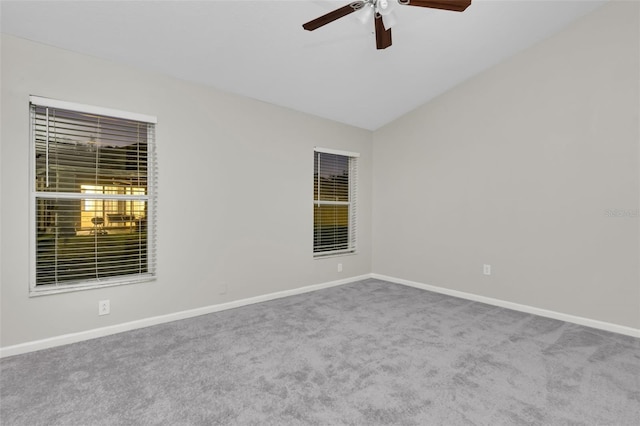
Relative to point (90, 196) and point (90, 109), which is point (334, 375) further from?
point (90, 109)

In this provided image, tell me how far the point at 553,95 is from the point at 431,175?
5.11 ft

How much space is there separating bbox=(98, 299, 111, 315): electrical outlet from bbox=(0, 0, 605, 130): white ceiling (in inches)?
83.8

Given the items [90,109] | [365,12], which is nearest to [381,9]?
[365,12]

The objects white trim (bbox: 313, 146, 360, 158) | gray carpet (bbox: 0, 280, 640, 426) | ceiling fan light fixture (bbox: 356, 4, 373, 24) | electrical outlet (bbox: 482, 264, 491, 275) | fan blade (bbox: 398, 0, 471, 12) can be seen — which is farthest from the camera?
white trim (bbox: 313, 146, 360, 158)

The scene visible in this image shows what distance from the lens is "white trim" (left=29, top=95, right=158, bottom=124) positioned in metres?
2.47

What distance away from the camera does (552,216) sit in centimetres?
327

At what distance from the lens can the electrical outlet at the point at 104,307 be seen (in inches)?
107

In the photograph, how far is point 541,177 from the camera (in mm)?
3354

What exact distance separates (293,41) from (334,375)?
109 inches

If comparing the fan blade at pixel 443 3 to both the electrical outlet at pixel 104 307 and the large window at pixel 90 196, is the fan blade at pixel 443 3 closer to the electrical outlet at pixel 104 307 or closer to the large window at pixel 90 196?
the large window at pixel 90 196

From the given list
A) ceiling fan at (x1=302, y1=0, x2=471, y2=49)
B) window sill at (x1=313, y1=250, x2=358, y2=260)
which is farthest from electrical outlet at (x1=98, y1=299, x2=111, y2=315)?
ceiling fan at (x1=302, y1=0, x2=471, y2=49)

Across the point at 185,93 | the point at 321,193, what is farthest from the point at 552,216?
the point at 185,93

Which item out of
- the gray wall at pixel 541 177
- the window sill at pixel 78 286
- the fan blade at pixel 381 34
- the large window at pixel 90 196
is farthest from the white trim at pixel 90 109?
the gray wall at pixel 541 177

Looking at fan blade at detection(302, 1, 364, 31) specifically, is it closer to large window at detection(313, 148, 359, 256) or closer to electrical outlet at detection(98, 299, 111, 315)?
large window at detection(313, 148, 359, 256)
